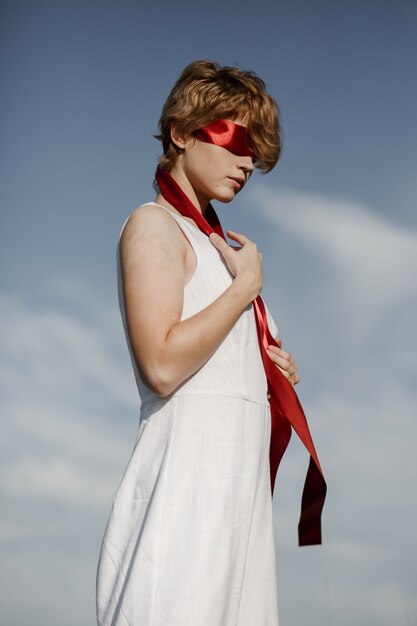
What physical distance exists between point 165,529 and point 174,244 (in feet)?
2.59

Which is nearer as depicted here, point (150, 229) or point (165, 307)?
point (165, 307)

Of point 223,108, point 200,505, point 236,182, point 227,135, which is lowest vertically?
point 200,505

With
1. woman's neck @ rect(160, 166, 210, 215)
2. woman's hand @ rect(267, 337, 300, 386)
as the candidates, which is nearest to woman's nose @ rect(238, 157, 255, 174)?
woman's neck @ rect(160, 166, 210, 215)

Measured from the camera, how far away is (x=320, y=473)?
298cm

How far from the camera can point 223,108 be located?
3.06 m

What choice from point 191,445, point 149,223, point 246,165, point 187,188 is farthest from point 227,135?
point 191,445

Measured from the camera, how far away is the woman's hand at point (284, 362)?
9.65 ft

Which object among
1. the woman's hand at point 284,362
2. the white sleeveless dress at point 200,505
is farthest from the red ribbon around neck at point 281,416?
the white sleeveless dress at point 200,505

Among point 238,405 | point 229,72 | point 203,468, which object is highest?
point 229,72

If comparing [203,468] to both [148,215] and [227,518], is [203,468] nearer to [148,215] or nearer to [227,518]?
[227,518]

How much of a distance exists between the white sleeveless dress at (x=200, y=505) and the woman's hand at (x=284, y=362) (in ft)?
0.48

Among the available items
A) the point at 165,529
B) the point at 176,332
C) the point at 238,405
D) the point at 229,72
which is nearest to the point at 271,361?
the point at 238,405

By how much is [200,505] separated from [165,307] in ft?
1.72

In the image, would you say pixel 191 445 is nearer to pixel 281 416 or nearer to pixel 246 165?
pixel 281 416
